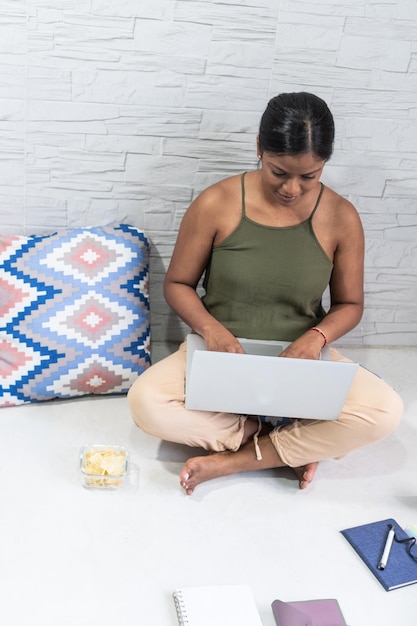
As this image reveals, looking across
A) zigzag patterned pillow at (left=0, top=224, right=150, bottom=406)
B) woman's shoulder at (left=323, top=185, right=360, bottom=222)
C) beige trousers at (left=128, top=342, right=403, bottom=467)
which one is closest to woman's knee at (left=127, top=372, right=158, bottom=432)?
beige trousers at (left=128, top=342, right=403, bottom=467)

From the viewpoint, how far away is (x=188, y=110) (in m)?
2.14

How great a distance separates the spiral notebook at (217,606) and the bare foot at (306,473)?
40 centimetres

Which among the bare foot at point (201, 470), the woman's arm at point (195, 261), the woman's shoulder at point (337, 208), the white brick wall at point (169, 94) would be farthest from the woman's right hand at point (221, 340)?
the white brick wall at point (169, 94)

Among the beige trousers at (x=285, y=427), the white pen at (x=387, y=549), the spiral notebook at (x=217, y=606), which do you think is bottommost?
the white pen at (x=387, y=549)

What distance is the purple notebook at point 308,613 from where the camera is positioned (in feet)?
4.82

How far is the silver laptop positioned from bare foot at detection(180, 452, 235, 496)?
0.47ft

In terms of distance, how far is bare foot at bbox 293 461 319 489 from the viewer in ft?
6.27

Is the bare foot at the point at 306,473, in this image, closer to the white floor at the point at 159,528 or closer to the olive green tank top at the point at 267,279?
the white floor at the point at 159,528

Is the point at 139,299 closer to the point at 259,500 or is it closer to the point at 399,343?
the point at 259,500

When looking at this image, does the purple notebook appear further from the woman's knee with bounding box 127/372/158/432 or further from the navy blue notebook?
the woman's knee with bounding box 127/372/158/432

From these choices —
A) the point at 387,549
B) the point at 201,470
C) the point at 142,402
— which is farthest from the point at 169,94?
the point at 387,549

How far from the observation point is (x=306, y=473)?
1.91 meters

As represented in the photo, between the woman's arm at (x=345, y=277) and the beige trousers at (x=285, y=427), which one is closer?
the beige trousers at (x=285, y=427)

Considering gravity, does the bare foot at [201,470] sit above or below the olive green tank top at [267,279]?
below
